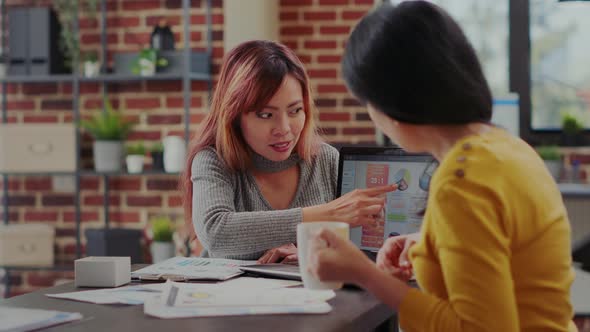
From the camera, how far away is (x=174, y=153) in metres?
4.05

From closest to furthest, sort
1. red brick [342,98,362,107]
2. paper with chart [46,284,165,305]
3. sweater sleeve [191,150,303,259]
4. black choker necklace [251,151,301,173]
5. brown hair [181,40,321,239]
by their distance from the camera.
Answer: paper with chart [46,284,165,305] → sweater sleeve [191,150,303,259] → brown hair [181,40,321,239] → black choker necklace [251,151,301,173] → red brick [342,98,362,107]

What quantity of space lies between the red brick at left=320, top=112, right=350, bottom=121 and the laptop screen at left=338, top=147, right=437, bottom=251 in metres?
2.40

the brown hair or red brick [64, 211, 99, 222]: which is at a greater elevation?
the brown hair

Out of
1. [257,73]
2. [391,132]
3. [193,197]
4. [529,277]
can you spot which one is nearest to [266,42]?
[257,73]

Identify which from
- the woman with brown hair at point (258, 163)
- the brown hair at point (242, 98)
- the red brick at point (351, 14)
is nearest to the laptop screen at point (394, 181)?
the woman with brown hair at point (258, 163)

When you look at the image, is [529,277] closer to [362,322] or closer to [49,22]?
[362,322]

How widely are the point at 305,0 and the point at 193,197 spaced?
248cm

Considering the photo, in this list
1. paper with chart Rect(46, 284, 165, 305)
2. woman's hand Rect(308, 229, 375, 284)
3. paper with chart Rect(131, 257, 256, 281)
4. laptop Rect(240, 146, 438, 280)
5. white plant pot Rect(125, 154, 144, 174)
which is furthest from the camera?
white plant pot Rect(125, 154, 144, 174)

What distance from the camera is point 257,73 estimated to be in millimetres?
1939

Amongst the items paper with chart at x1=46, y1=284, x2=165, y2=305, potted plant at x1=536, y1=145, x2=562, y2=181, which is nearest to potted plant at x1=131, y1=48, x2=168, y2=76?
potted plant at x1=536, y1=145, x2=562, y2=181

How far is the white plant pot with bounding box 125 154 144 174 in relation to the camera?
4137 mm

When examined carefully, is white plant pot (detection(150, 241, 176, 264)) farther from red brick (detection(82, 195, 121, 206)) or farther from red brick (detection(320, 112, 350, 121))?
red brick (detection(320, 112, 350, 121))

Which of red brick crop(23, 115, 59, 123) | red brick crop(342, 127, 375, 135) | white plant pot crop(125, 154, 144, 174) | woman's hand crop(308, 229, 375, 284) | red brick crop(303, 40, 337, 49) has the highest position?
red brick crop(303, 40, 337, 49)

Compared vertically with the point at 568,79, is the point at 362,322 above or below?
below
